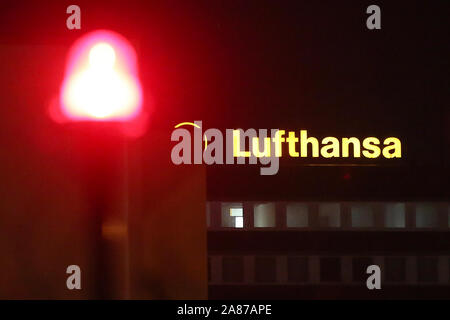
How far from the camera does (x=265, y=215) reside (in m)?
25.5

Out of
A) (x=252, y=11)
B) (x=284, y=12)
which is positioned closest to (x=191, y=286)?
(x=284, y=12)

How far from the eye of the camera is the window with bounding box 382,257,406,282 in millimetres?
26797

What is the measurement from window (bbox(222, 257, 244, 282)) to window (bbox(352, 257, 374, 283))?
13.3 feet

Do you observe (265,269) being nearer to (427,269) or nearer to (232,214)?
(232,214)

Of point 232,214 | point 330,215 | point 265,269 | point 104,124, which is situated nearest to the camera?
point 104,124

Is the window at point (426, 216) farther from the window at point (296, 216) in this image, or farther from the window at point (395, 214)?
the window at point (296, 216)

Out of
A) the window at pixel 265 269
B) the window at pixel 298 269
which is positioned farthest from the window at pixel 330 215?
the window at pixel 265 269

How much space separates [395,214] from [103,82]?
24224mm

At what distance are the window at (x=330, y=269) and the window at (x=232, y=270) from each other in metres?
2.90

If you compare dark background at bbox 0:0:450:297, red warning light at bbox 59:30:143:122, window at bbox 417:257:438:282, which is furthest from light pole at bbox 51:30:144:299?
window at bbox 417:257:438:282

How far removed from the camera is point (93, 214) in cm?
314

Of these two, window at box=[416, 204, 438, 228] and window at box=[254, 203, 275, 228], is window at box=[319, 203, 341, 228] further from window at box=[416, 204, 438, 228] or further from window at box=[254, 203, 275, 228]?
window at box=[416, 204, 438, 228]

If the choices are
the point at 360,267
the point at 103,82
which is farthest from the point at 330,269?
the point at 103,82

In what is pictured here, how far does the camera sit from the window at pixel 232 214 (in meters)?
25.2
